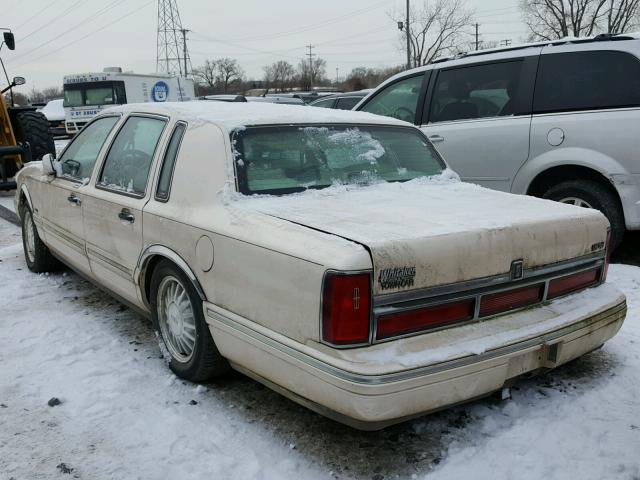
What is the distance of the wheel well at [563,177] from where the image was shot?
5082 millimetres

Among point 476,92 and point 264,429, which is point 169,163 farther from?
point 476,92

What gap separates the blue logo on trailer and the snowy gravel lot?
919 inches

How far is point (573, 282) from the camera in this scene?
2980 mm

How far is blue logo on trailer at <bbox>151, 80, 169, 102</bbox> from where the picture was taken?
25.5 m

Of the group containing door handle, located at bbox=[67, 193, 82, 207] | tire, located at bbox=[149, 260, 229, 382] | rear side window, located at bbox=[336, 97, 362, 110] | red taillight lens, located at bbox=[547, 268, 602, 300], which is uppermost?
rear side window, located at bbox=[336, 97, 362, 110]

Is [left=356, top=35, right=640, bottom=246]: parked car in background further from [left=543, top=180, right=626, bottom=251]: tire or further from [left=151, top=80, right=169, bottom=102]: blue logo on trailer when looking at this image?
[left=151, top=80, right=169, bottom=102]: blue logo on trailer

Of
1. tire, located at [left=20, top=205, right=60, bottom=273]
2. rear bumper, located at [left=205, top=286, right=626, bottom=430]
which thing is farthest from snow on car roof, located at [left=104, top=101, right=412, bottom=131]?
tire, located at [left=20, top=205, right=60, bottom=273]

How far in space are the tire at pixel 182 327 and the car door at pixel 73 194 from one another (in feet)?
3.59

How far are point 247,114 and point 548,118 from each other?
2.99 metres

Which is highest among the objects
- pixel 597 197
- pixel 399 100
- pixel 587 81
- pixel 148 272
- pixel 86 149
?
pixel 587 81

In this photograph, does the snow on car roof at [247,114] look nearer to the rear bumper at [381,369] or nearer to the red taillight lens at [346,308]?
the rear bumper at [381,369]

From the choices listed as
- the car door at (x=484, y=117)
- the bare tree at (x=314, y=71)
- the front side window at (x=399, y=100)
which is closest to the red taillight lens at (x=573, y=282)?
the car door at (x=484, y=117)

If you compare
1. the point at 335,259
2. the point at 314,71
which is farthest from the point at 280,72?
the point at 335,259

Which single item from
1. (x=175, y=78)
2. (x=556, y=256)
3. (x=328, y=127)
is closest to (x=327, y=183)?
(x=328, y=127)
